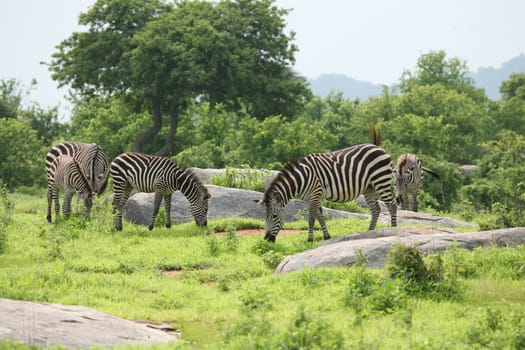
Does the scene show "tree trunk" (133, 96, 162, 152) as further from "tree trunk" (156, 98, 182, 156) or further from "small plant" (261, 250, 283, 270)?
"small plant" (261, 250, 283, 270)

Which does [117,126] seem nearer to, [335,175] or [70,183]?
[70,183]

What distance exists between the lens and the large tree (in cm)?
4094

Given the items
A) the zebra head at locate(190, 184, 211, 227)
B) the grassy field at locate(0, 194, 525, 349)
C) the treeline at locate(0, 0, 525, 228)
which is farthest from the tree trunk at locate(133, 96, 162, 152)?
the grassy field at locate(0, 194, 525, 349)

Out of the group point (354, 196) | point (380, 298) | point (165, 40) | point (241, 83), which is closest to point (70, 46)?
point (165, 40)

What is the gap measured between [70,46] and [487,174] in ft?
98.6

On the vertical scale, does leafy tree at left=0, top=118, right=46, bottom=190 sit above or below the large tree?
below

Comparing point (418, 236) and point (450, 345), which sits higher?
point (418, 236)

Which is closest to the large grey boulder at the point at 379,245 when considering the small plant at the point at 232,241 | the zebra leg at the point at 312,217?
the zebra leg at the point at 312,217

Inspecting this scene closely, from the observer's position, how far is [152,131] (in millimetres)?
46281

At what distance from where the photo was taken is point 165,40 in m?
40.7

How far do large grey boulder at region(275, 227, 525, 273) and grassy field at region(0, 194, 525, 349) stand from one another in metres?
0.51

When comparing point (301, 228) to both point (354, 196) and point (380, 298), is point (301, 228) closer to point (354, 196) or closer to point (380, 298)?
point (354, 196)

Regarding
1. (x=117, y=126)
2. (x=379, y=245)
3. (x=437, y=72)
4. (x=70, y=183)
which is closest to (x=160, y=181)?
(x=70, y=183)

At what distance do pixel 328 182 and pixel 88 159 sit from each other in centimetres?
965
